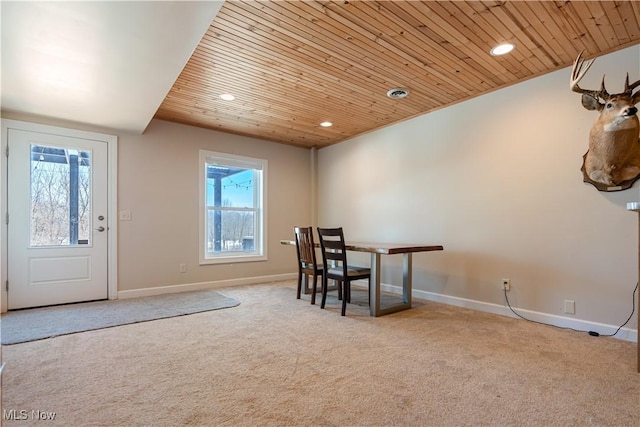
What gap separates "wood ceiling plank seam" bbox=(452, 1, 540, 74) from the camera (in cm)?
222

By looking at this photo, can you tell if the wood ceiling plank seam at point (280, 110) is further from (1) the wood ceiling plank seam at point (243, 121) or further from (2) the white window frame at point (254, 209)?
(2) the white window frame at point (254, 209)

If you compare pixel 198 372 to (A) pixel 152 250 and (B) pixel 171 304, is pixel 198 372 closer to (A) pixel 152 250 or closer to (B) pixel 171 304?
(B) pixel 171 304

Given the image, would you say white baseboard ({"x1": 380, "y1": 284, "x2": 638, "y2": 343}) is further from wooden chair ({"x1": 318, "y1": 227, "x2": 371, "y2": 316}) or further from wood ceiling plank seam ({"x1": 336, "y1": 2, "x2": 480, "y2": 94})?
wood ceiling plank seam ({"x1": 336, "y1": 2, "x2": 480, "y2": 94})

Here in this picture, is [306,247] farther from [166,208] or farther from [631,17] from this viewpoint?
[631,17]

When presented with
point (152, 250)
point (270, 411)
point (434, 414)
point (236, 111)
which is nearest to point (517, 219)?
point (434, 414)

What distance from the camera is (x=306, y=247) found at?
3.80 meters

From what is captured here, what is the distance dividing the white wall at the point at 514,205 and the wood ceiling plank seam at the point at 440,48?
0.39 meters

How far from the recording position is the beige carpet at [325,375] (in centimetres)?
159

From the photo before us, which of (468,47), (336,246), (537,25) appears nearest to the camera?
(537,25)

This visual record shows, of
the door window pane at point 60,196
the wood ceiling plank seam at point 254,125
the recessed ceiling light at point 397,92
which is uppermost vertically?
the recessed ceiling light at point 397,92

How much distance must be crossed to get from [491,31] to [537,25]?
305 millimetres

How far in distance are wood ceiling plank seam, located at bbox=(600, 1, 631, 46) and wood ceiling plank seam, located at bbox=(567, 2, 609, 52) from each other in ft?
0.24

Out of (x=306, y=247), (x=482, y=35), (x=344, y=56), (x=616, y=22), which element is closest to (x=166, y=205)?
(x=306, y=247)

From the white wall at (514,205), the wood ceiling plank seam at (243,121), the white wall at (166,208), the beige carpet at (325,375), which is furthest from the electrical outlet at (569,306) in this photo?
the white wall at (166,208)
